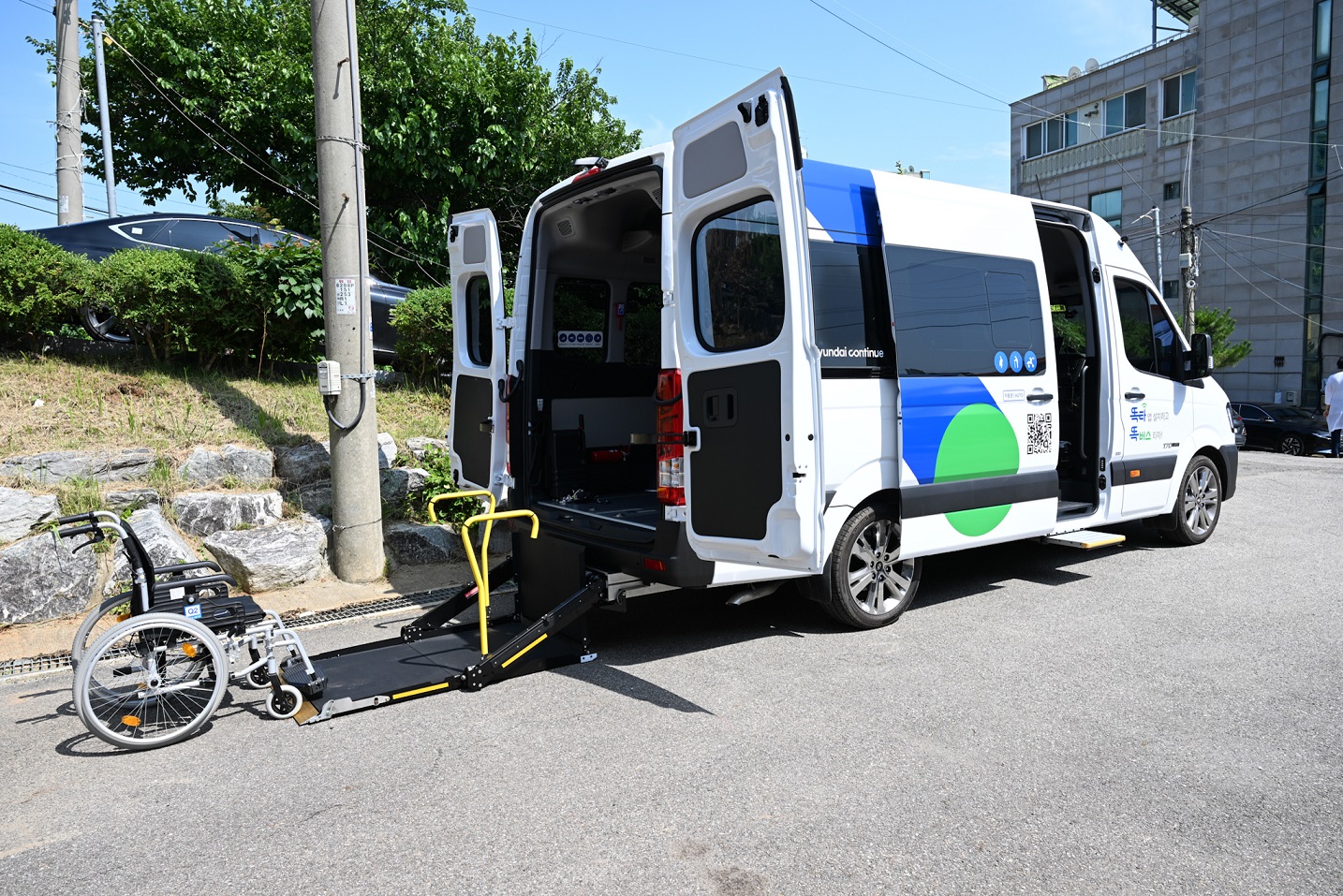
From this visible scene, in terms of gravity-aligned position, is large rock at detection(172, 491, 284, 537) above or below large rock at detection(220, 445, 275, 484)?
below

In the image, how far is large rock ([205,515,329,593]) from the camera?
635 cm

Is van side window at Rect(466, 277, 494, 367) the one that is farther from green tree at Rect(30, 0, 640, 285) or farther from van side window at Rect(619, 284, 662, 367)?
green tree at Rect(30, 0, 640, 285)

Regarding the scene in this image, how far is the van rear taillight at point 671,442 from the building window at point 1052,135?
38.2 m

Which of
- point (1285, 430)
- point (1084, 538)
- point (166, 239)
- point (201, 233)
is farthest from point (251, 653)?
point (1285, 430)

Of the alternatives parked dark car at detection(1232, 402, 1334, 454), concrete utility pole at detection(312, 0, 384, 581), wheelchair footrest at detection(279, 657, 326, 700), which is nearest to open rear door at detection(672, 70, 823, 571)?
wheelchair footrest at detection(279, 657, 326, 700)

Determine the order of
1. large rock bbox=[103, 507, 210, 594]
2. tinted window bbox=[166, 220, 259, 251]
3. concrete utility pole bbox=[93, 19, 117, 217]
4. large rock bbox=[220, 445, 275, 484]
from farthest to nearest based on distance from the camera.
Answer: concrete utility pole bbox=[93, 19, 117, 217] → tinted window bbox=[166, 220, 259, 251] → large rock bbox=[220, 445, 275, 484] → large rock bbox=[103, 507, 210, 594]

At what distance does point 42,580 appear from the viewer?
18.5 feet

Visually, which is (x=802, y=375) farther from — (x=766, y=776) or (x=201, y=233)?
(x=201, y=233)

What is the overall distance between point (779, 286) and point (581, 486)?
2493 millimetres

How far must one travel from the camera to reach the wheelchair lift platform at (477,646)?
4355 millimetres

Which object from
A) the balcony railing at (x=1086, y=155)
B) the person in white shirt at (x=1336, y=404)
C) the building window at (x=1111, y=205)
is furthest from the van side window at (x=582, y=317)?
the balcony railing at (x=1086, y=155)

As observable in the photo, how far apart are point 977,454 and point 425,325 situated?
5769mm

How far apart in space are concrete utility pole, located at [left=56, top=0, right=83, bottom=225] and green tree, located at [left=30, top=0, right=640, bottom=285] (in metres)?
2.90

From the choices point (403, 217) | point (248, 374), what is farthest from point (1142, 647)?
point (403, 217)
